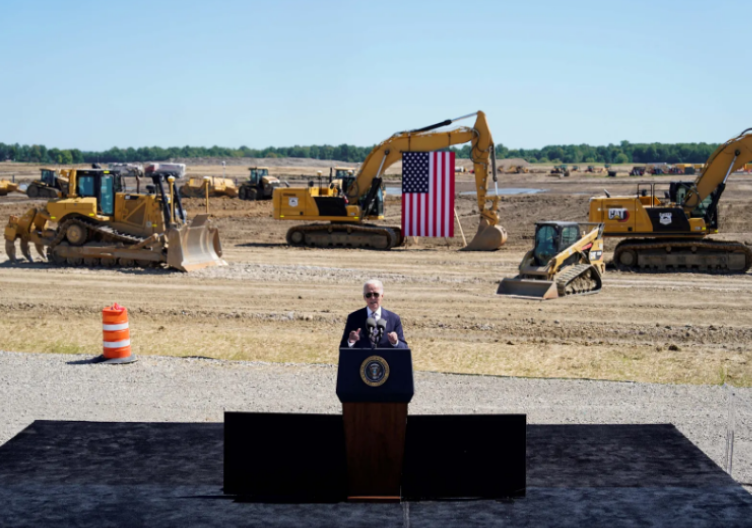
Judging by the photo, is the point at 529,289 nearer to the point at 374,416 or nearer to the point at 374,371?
the point at 374,416

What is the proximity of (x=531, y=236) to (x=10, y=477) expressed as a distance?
2859 cm

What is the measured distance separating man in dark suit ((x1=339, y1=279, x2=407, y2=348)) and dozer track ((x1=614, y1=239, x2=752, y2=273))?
2010 cm

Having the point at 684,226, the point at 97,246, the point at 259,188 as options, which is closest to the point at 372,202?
the point at 97,246

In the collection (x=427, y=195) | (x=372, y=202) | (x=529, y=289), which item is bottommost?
(x=529, y=289)

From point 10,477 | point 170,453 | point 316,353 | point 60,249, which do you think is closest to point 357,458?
point 170,453

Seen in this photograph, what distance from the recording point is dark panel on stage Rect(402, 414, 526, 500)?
7.89 metres

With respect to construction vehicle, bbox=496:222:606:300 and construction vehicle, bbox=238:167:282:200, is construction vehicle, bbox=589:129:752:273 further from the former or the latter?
construction vehicle, bbox=238:167:282:200

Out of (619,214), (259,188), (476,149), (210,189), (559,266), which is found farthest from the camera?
(210,189)

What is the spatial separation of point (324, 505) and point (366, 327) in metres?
1.60

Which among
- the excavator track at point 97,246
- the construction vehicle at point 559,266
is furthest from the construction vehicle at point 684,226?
the excavator track at point 97,246

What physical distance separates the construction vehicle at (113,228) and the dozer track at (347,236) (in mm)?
6620

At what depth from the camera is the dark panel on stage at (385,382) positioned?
23.9ft

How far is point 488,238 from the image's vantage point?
31.1 metres

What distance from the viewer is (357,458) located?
762 centimetres
